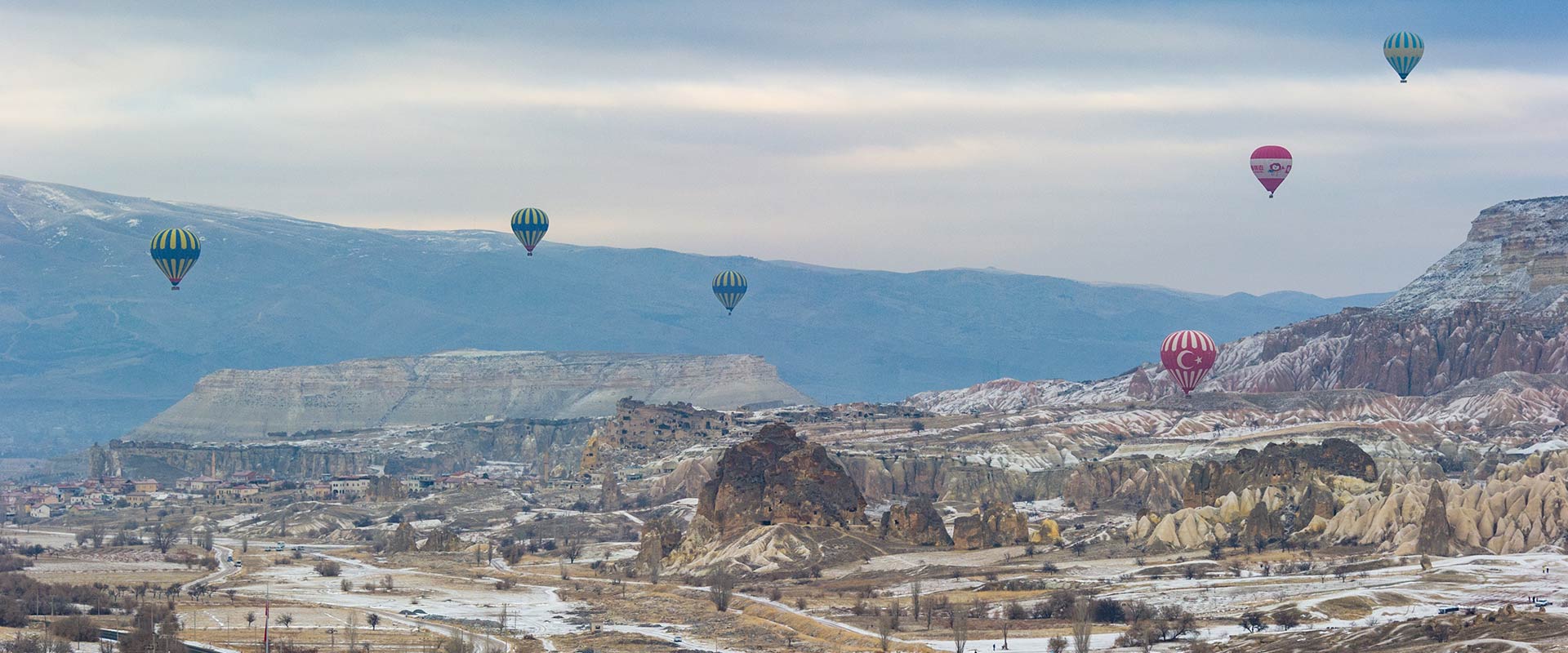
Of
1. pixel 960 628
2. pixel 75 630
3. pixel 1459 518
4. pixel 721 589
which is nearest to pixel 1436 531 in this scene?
pixel 1459 518

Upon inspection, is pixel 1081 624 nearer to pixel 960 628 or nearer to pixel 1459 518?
pixel 960 628

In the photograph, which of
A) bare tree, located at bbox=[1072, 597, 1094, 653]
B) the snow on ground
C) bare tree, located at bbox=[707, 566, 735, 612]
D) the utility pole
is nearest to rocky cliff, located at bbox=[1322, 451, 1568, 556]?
bare tree, located at bbox=[1072, 597, 1094, 653]

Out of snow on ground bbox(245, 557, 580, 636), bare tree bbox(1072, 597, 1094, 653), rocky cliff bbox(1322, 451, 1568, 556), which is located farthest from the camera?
rocky cliff bbox(1322, 451, 1568, 556)

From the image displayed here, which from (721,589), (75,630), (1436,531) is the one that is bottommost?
(75,630)

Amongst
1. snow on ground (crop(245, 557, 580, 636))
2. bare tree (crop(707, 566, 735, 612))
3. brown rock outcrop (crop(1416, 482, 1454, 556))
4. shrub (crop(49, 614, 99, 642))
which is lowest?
shrub (crop(49, 614, 99, 642))

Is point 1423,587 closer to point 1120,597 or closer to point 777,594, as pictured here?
point 1120,597

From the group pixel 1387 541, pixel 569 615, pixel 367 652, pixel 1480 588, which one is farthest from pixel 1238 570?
pixel 367 652

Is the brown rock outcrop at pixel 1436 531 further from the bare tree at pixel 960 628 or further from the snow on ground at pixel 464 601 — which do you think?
the snow on ground at pixel 464 601

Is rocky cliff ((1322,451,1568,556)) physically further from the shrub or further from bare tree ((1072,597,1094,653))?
the shrub
